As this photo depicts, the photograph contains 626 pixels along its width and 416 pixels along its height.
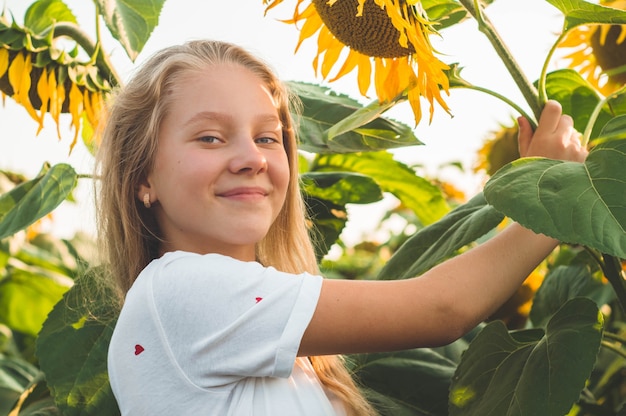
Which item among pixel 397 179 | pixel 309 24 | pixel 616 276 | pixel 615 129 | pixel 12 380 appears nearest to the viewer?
pixel 615 129

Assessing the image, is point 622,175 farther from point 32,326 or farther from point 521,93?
point 32,326

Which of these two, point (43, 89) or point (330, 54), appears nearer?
point (330, 54)

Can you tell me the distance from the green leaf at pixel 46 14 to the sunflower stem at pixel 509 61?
803mm

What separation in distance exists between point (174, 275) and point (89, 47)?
636mm

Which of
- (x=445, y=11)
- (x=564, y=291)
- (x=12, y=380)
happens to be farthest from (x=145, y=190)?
(x=12, y=380)

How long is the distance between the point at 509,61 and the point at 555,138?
11cm

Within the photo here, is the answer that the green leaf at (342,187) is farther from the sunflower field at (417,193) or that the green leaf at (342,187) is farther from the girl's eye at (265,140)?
the girl's eye at (265,140)

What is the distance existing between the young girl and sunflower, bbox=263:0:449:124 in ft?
0.31

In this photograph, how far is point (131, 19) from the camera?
1423 mm

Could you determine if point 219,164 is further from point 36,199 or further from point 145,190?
point 36,199

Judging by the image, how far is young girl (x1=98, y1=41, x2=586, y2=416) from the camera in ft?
3.05

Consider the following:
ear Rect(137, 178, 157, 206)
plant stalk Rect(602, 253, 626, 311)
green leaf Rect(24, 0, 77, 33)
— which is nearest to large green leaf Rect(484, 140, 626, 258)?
plant stalk Rect(602, 253, 626, 311)

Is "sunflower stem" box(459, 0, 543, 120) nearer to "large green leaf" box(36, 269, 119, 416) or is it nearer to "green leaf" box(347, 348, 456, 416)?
"green leaf" box(347, 348, 456, 416)

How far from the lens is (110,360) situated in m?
1.02
